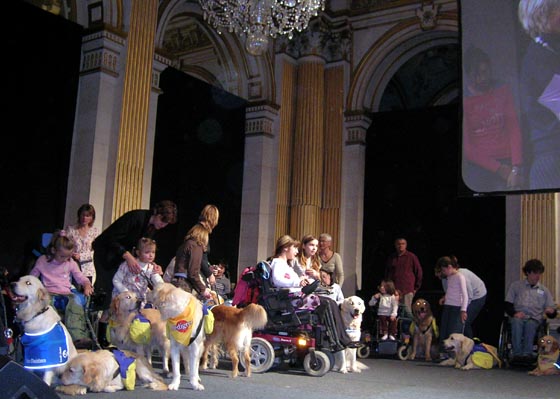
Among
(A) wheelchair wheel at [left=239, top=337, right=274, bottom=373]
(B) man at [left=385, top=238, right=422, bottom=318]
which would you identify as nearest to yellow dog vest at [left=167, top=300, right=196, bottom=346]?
(A) wheelchair wheel at [left=239, top=337, right=274, bottom=373]

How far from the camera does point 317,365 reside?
5.66 metres

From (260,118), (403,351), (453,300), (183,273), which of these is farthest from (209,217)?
(260,118)

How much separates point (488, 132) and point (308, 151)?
4813 mm

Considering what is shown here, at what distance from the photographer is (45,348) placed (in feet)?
13.0

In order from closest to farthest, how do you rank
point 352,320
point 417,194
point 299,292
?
1. point 299,292
2. point 352,320
3. point 417,194

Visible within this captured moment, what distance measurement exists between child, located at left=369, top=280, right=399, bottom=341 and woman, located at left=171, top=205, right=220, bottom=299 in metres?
3.88

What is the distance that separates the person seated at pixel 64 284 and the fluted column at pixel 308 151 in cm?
722

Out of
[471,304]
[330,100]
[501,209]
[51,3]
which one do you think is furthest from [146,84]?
[501,209]

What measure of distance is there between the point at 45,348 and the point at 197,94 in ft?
27.7

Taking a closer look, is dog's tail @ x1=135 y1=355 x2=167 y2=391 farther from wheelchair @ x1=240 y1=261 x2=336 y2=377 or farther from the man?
the man

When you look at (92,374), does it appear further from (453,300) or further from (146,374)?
(453,300)

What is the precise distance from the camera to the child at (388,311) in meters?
8.42

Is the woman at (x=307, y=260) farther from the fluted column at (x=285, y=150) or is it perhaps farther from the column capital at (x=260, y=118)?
the column capital at (x=260, y=118)

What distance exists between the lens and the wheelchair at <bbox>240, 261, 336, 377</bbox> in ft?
18.7
